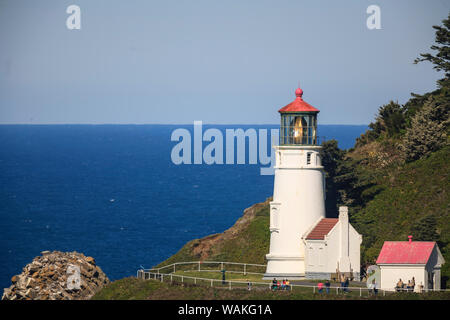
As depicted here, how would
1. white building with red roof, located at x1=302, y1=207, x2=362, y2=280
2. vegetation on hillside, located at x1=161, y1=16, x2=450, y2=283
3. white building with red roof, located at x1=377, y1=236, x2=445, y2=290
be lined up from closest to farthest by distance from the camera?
white building with red roof, located at x1=377, y1=236, x2=445, y2=290 → white building with red roof, located at x1=302, y1=207, x2=362, y2=280 → vegetation on hillside, located at x1=161, y1=16, x2=450, y2=283

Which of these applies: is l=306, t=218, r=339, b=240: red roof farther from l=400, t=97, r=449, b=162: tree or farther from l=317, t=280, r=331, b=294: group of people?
l=400, t=97, r=449, b=162: tree

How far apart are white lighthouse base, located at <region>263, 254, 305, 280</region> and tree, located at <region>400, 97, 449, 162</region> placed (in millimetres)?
16440

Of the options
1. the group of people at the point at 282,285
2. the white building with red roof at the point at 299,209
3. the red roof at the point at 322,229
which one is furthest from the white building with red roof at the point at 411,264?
the group of people at the point at 282,285

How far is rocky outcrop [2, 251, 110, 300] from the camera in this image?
62312 millimetres

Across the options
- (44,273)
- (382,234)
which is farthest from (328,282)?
(44,273)

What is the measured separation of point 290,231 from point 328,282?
5444 mm

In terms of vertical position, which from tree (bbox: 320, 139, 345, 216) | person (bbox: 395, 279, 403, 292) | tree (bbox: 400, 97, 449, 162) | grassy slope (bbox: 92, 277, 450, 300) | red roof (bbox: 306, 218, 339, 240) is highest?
tree (bbox: 400, 97, 449, 162)

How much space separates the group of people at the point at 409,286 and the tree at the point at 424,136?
19.0 metres

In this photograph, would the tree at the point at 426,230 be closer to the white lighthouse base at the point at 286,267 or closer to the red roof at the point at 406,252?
the red roof at the point at 406,252

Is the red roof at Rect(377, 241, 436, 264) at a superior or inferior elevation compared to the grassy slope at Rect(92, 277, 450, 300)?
superior

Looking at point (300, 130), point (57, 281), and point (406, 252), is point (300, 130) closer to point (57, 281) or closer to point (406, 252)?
point (406, 252)

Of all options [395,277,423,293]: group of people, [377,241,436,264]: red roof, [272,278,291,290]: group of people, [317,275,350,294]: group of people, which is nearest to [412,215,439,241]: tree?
[377,241,436,264]: red roof

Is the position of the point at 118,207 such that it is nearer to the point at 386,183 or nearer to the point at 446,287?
the point at 386,183

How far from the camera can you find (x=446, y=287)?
180ft
